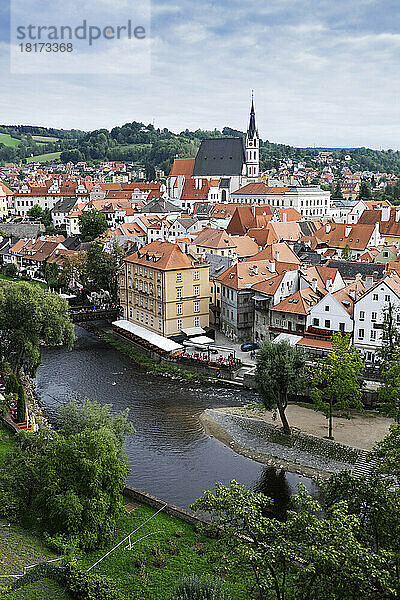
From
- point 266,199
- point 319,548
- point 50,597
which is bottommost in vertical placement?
point 50,597

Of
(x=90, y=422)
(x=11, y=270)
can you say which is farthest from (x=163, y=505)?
(x=11, y=270)

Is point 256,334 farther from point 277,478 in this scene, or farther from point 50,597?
point 50,597

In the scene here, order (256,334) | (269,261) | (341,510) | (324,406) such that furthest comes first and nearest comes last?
(269,261) → (256,334) → (324,406) → (341,510)

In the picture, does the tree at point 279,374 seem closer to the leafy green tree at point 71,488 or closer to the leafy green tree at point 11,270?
the leafy green tree at point 71,488

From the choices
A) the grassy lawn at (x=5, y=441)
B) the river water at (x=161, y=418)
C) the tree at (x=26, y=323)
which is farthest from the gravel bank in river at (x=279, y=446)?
the tree at (x=26, y=323)

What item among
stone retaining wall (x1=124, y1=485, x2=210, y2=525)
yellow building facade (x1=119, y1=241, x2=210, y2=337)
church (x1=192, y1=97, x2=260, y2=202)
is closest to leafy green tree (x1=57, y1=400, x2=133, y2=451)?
stone retaining wall (x1=124, y1=485, x2=210, y2=525)

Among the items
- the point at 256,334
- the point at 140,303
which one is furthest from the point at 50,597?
the point at 140,303

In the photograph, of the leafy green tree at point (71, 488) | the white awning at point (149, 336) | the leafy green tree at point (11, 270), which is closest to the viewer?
the leafy green tree at point (71, 488)
